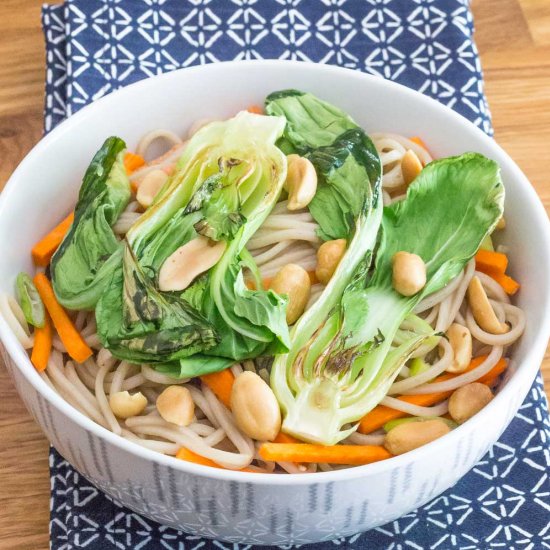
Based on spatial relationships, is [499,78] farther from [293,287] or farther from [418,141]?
[293,287]

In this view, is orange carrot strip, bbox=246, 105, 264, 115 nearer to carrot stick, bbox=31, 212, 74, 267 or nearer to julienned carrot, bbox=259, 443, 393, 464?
carrot stick, bbox=31, 212, 74, 267

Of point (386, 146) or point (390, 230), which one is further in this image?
point (386, 146)

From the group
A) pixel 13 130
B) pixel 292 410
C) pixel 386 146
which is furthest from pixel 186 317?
pixel 13 130

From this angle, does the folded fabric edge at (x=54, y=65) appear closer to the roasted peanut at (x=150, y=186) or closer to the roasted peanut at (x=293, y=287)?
the roasted peanut at (x=150, y=186)

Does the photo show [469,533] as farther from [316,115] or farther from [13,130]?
[13,130]

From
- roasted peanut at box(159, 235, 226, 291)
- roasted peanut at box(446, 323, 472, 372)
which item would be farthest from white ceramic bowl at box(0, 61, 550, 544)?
roasted peanut at box(159, 235, 226, 291)

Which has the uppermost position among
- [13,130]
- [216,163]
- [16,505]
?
[216,163]
